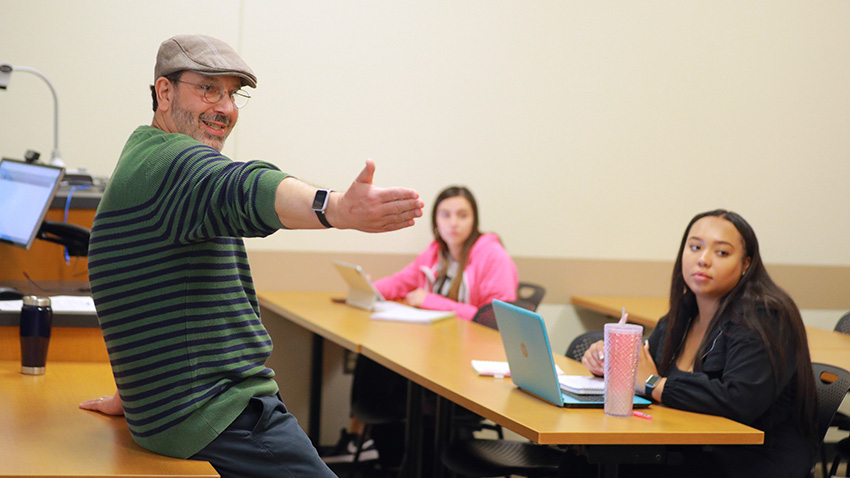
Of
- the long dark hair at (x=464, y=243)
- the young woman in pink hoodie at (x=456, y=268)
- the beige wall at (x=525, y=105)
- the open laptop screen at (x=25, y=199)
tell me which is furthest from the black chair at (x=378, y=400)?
the open laptop screen at (x=25, y=199)

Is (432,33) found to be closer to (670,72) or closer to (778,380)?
(670,72)

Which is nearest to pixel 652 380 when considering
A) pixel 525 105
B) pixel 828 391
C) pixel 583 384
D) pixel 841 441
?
pixel 583 384

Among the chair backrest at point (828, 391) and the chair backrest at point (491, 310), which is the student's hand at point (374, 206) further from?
the chair backrest at point (491, 310)

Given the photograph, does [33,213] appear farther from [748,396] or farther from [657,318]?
[657,318]

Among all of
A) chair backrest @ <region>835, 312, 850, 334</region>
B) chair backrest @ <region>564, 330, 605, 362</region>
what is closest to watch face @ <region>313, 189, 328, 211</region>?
chair backrest @ <region>564, 330, 605, 362</region>

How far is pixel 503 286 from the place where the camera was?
174 inches

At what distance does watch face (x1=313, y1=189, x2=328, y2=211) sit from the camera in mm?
1409

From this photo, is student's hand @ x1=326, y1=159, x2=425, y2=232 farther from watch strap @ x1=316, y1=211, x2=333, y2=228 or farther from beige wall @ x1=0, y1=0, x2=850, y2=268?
beige wall @ x1=0, y1=0, x2=850, y2=268

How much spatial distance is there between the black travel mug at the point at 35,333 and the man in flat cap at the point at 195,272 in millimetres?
690

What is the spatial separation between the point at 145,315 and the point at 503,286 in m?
2.95

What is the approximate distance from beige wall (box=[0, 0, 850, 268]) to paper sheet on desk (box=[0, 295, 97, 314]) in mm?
2067

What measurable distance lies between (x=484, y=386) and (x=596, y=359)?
35 centimetres

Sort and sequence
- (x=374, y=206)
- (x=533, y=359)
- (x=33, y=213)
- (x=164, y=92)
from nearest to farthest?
(x=374, y=206), (x=164, y=92), (x=533, y=359), (x=33, y=213)

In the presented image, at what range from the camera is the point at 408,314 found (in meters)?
3.99
